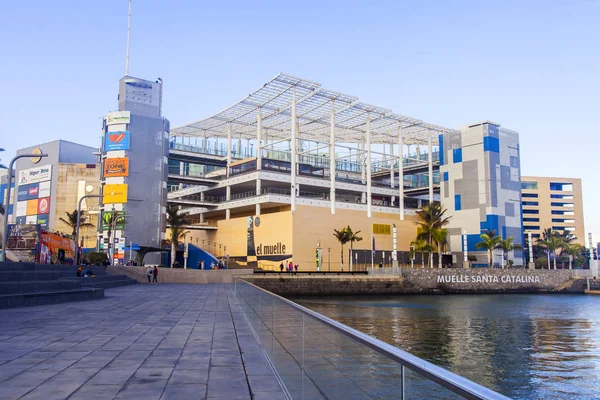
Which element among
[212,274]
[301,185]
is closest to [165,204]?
[301,185]

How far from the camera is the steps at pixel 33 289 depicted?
1880 cm

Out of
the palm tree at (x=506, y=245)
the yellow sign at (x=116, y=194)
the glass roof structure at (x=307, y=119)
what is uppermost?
the glass roof structure at (x=307, y=119)

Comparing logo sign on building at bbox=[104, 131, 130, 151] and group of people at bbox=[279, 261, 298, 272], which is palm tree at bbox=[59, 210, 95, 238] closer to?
logo sign on building at bbox=[104, 131, 130, 151]

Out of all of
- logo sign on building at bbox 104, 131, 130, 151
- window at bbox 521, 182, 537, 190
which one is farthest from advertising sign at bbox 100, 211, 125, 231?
window at bbox 521, 182, 537, 190

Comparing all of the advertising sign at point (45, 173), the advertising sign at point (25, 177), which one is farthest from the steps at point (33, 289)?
the advertising sign at point (25, 177)

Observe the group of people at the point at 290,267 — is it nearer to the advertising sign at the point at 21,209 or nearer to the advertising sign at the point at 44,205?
the advertising sign at the point at 44,205

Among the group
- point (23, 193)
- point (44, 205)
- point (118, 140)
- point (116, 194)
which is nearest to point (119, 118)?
point (118, 140)

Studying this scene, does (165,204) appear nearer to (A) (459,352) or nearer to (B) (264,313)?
(A) (459,352)

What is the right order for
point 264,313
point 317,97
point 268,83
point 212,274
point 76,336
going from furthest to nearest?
point 317,97
point 268,83
point 212,274
point 76,336
point 264,313

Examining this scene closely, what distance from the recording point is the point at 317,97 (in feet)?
234

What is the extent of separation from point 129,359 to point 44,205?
377 feet

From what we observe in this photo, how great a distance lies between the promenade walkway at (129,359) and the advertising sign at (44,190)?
105771 millimetres

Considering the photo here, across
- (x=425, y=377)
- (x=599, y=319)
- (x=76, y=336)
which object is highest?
(x=425, y=377)

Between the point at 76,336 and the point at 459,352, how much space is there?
15.0 meters
